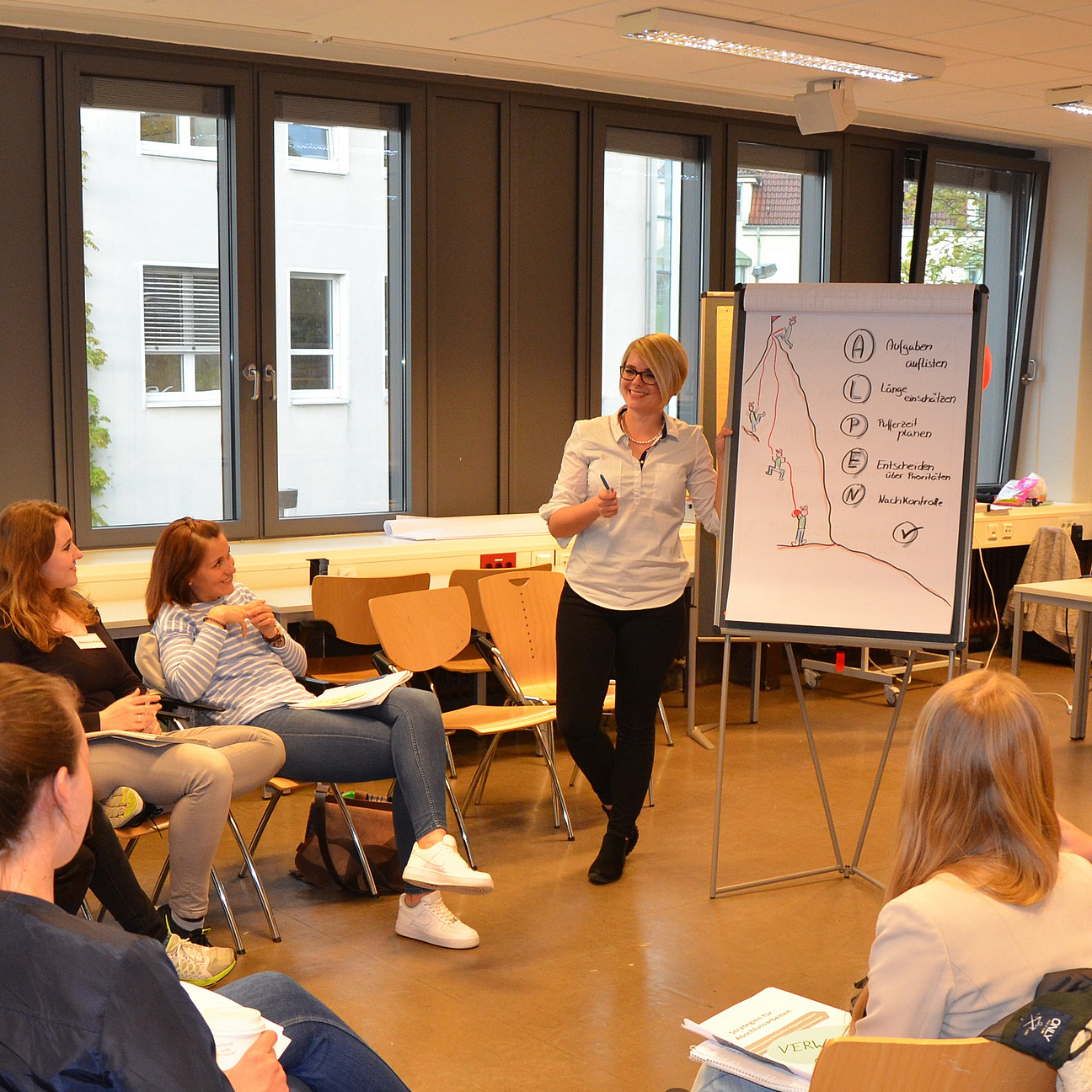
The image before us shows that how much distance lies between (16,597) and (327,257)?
9.60 feet

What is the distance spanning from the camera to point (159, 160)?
541 centimetres

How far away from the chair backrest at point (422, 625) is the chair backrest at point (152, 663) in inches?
34.3

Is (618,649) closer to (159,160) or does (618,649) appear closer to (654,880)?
(654,880)

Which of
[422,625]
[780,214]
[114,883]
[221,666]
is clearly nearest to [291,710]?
[221,666]

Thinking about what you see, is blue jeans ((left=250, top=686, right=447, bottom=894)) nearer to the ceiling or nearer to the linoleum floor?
the linoleum floor

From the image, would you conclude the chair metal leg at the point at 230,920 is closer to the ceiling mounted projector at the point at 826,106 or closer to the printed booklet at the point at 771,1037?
the printed booklet at the point at 771,1037

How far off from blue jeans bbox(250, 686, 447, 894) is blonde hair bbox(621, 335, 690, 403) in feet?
3.87

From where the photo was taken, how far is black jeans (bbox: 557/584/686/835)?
3822 millimetres

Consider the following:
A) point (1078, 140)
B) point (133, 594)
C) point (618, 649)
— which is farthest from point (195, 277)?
point (1078, 140)

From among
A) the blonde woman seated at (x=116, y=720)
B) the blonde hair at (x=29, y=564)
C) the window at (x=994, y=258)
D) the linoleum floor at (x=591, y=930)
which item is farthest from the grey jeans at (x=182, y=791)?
the window at (x=994, y=258)

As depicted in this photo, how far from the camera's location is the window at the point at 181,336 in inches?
216

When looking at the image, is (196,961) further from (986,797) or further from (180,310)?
(180,310)

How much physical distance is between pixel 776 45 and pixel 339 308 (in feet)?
7.49

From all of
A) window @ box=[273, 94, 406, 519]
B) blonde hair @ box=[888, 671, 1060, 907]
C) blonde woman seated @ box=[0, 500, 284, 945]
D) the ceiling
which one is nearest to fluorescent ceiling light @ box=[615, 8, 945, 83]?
the ceiling
